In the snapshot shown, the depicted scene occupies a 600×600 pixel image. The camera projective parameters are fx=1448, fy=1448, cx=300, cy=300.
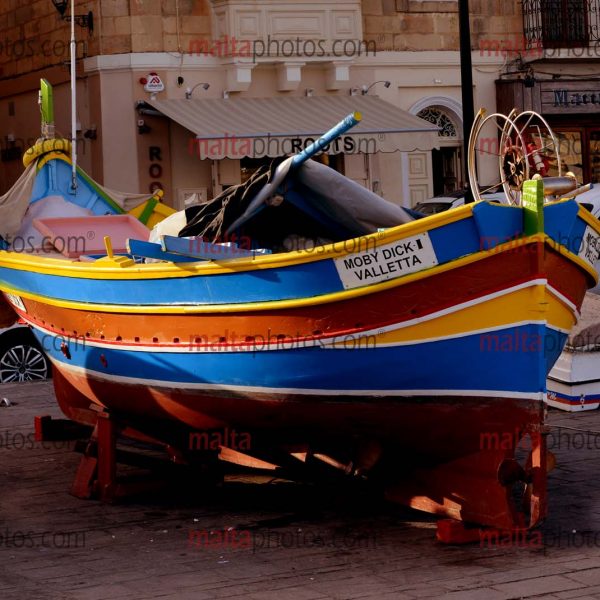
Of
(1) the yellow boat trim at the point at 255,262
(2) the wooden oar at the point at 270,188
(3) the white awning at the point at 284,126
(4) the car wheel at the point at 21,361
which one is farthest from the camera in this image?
(3) the white awning at the point at 284,126

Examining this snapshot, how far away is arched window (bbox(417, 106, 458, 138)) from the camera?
2845 centimetres

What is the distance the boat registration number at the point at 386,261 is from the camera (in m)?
8.05

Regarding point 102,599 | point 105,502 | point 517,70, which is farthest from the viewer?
point 517,70

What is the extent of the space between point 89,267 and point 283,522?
2.36 m

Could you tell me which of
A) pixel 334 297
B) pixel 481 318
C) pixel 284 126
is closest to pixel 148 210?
pixel 334 297

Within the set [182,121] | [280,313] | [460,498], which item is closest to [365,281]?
[280,313]

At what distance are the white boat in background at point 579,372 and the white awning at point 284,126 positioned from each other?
1208 cm

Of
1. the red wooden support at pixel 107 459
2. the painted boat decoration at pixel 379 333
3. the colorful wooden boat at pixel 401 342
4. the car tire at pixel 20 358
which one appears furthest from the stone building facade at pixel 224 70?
the colorful wooden boat at pixel 401 342

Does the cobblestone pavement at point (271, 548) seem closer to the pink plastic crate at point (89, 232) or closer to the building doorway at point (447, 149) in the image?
the pink plastic crate at point (89, 232)

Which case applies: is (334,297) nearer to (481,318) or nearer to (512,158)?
(481,318)

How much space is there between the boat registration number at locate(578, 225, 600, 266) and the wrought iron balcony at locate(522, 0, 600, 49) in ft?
66.8

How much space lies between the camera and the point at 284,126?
25281 millimetres

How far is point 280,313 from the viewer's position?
28.2 ft

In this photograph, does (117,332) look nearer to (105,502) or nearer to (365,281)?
(105,502)
